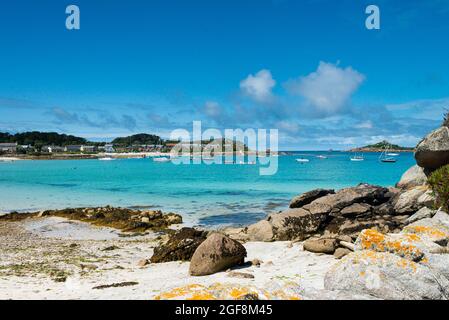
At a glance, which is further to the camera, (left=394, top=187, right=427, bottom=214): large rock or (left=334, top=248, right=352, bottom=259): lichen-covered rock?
(left=394, top=187, right=427, bottom=214): large rock

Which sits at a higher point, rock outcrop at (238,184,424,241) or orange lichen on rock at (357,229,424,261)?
orange lichen on rock at (357,229,424,261)

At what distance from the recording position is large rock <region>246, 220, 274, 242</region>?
59.4 feet

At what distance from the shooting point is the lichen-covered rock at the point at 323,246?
12.8m

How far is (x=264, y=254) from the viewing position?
15.0 meters

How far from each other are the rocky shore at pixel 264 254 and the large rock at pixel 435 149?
0.18 feet

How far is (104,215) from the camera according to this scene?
1156 inches

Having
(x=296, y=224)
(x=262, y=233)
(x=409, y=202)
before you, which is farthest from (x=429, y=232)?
(x=409, y=202)

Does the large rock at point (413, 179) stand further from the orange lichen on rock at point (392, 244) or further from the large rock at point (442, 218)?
the orange lichen on rock at point (392, 244)

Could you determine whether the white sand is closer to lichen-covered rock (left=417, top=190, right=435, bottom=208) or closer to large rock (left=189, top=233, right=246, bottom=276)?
large rock (left=189, top=233, right=246, bottom=276)

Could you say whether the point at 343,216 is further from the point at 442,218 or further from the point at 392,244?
the point at 392,244

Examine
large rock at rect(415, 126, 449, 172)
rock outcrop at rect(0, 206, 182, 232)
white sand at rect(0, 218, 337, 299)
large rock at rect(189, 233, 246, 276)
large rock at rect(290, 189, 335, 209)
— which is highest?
large rock at rect(415, 126, 449, 172)

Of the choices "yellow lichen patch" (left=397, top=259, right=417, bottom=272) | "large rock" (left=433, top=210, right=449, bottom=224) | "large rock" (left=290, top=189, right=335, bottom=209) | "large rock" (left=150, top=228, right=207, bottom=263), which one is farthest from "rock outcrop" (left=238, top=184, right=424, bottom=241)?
"yellow lichen patch" (left=397, top=259, right=417, bottom=272)

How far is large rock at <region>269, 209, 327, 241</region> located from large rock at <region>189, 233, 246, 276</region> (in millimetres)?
5532
